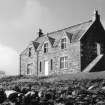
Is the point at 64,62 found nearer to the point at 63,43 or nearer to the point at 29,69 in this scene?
the point at 63,43

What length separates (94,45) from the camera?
44.8 meters

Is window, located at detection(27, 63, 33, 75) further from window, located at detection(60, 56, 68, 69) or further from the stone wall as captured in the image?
window, located at detection(60, 56, 68, 69)

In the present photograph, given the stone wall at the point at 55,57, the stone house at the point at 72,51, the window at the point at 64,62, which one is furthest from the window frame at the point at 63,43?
the window at the point at 64,62

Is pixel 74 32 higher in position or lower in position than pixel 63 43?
higher

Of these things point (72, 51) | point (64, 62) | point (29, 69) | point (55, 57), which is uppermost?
point (72, 51)

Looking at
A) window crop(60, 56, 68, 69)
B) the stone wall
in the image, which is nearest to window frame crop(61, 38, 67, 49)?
the stone wall

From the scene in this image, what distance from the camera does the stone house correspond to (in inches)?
1668

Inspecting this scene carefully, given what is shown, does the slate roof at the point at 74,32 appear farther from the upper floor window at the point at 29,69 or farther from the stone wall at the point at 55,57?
the upper floor window at the point at 29,69

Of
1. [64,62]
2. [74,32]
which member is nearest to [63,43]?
[74,32]

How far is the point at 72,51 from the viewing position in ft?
142

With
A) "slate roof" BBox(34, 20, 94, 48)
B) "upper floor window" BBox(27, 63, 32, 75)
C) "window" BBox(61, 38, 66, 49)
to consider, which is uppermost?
"slate roof" BBox(34, 20, 94, 48)

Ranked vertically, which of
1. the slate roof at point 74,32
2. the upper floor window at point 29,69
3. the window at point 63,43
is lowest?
the upper floor window at point 29,69

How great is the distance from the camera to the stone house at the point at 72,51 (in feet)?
139

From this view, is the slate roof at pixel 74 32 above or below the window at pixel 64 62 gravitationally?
above
